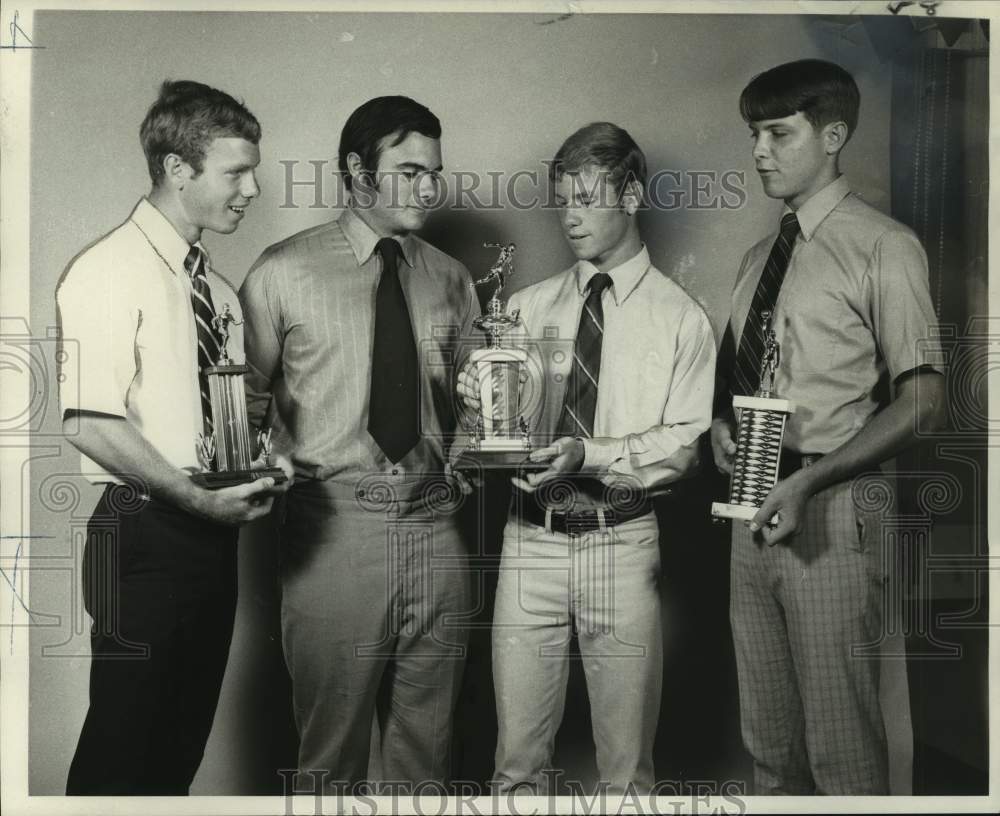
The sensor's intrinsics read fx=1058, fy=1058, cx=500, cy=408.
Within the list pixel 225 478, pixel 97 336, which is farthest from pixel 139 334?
pixel 225 478

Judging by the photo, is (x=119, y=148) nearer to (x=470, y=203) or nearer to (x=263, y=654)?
(x=470, y=203)

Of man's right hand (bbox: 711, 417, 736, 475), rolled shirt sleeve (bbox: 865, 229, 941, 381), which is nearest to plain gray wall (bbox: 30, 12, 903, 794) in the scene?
rolled shirt sleeve (bbox: 865, 229, 941, 381)

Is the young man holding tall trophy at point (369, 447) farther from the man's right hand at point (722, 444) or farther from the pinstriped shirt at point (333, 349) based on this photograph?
the man's right hand at point (722, 444)

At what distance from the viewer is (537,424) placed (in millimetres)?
2574

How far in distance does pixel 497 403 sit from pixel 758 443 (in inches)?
24.7

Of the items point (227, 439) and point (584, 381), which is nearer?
point (227, 439)

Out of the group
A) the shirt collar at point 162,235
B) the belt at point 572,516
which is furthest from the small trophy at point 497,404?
the shirt collar at point 162,235

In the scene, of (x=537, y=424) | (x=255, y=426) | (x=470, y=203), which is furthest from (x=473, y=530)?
(x=470, y=203)

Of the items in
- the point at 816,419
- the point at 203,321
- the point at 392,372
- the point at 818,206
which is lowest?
the point at 816,419

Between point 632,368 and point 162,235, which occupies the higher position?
point 162,235

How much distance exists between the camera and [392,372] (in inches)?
100

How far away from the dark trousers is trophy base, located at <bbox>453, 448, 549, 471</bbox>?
0.59 metres

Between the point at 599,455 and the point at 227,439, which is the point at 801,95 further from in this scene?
the point at 227,439

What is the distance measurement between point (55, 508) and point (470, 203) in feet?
4.15
